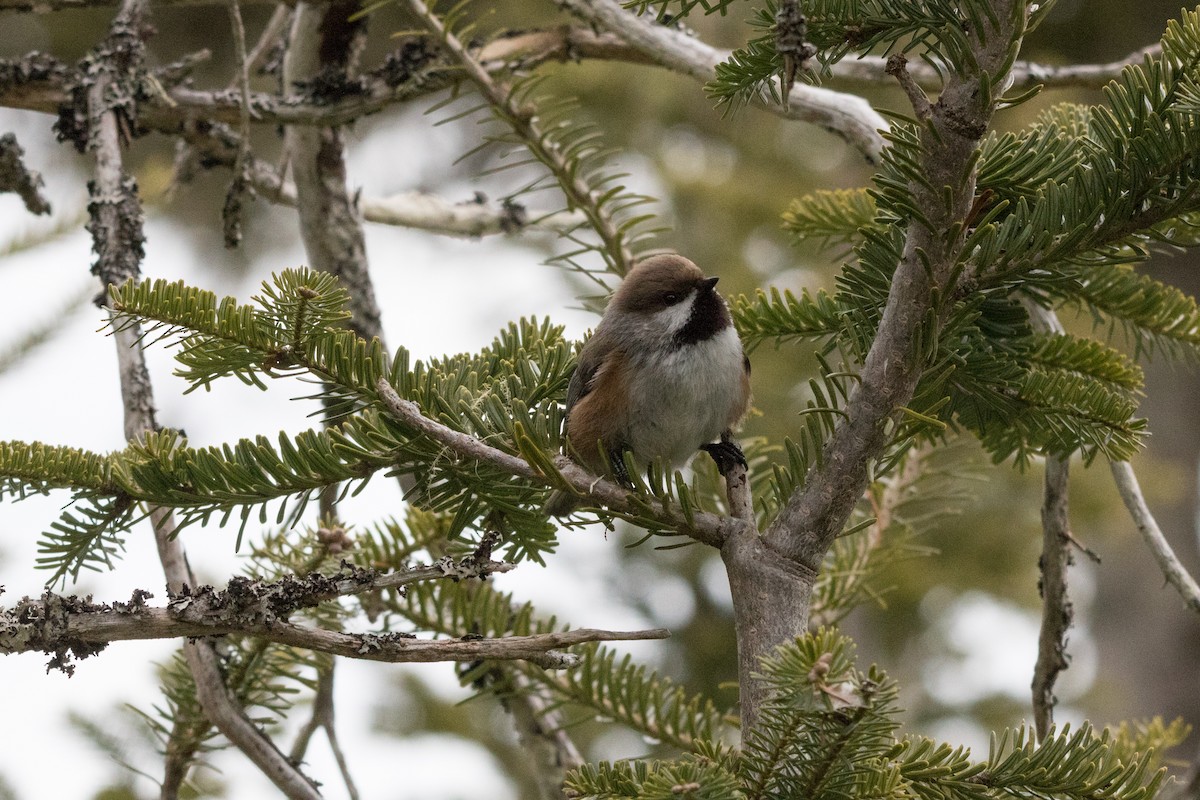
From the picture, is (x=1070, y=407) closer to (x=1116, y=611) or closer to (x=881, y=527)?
(x=881, y=527)

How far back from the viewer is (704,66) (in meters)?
3.08

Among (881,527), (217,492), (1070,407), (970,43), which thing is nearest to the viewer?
(970,43)

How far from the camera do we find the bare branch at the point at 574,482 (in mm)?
1916

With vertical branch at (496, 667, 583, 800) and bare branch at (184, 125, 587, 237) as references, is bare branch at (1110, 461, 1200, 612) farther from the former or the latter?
bare branch at (184, 125, 587, 237)

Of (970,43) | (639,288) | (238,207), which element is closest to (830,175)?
(639,288)

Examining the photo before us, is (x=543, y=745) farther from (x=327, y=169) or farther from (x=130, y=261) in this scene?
(x=327, y=169)

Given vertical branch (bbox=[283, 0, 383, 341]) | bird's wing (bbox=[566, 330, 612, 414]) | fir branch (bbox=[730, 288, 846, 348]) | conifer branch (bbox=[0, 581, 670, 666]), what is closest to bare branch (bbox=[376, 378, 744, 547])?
conifer branch (bbox=[0, 581, 670, 666])

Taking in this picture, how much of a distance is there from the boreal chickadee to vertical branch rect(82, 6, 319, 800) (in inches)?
42.0

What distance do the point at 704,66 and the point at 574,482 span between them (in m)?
1.57

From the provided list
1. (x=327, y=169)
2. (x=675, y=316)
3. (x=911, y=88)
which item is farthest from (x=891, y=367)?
(x=327, y=169)

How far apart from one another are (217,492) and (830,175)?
747cm

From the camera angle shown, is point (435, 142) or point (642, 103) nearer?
point (642, 103)

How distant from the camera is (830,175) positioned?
29.0 feet

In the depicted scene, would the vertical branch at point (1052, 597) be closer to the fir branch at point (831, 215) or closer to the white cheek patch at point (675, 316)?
the fir branch at point (831, 215)
